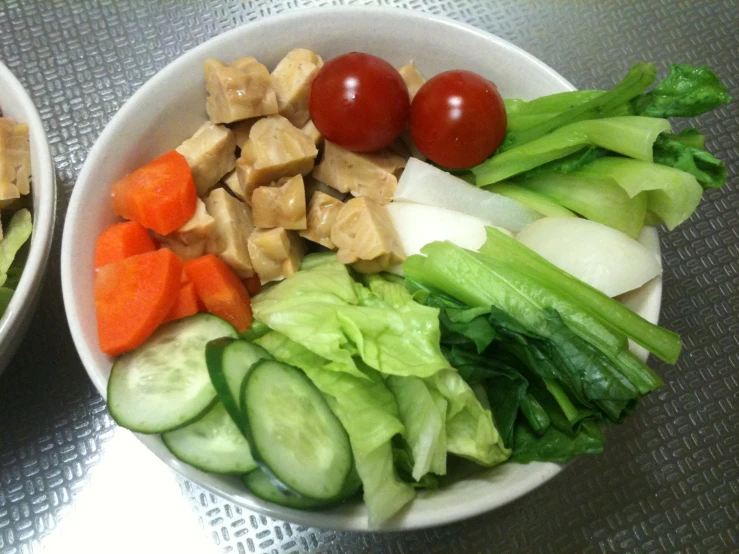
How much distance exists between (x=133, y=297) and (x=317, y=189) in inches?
17.4

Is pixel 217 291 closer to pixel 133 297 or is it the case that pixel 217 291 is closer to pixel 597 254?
pixel 133 297

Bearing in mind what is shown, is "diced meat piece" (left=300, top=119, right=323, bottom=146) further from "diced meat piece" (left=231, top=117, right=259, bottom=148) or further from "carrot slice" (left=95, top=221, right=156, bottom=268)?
"carrot slice" (left=95, top=221, right=156, bottom=268)

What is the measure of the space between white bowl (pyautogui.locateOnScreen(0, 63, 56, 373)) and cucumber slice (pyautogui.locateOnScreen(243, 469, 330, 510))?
456 mm

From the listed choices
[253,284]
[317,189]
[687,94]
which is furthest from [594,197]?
[253,284]

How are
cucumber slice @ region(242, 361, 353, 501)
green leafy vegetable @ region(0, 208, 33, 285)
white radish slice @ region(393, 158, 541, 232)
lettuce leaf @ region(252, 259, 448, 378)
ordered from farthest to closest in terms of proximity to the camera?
white radish slice @ region(393, 158, 541, 232) → green leafy vegetable @ region(0, 208, 33, 285) → lettuce leaf @ region(252, 259, 448, 378) → cucumber slice @ region(242, 361, 353, 501)

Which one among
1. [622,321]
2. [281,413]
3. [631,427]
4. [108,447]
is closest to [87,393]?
[108,447]

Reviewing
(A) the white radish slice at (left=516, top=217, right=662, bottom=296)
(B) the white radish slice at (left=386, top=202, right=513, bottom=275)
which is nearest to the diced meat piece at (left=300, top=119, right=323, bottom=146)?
(B) the white radish slice at (left=386, top=202, right=513, bottom=275)

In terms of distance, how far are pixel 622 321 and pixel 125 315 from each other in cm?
80

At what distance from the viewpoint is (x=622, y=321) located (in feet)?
3.16

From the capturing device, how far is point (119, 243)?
3.31ft

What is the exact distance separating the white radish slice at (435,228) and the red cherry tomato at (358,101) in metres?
0.16

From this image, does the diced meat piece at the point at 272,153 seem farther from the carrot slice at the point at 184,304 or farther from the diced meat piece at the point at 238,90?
the carrot slice at the point at 184,304

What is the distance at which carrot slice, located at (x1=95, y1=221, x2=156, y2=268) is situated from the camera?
1006mm

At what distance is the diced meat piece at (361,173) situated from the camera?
1.15m
